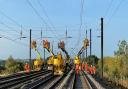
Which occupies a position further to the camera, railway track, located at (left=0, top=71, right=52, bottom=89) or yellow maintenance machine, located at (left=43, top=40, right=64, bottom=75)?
yellow maintenance machine, located at (left=43, top=40, right=64, bottom=75)

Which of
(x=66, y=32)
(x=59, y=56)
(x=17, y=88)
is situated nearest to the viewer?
(x=17, y=88)

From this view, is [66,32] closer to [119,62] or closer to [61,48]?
[119,62]

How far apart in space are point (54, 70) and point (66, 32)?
30688mm

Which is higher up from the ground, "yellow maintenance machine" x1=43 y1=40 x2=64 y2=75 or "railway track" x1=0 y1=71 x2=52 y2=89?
"yellow maintenance machine" x1=43 y1=40 x2=64 y2=75

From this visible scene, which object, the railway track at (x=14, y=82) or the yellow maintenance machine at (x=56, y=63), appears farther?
the yellow maintenance machine at (x=56, y=63)

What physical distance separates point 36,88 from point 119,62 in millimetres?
41600

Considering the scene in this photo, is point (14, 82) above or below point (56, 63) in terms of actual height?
below

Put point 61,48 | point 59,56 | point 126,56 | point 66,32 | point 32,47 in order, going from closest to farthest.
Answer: point 59,56
point 61,48
point 126,56
point 32,47
point 66,32

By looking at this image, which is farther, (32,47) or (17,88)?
(32,47)

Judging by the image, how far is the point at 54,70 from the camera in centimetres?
5822

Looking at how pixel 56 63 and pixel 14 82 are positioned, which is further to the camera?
pixel 56 63

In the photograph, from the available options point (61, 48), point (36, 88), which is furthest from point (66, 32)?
point (36, 88)

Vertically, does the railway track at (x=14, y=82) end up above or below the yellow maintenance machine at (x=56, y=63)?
below

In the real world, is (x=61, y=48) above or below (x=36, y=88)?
above
